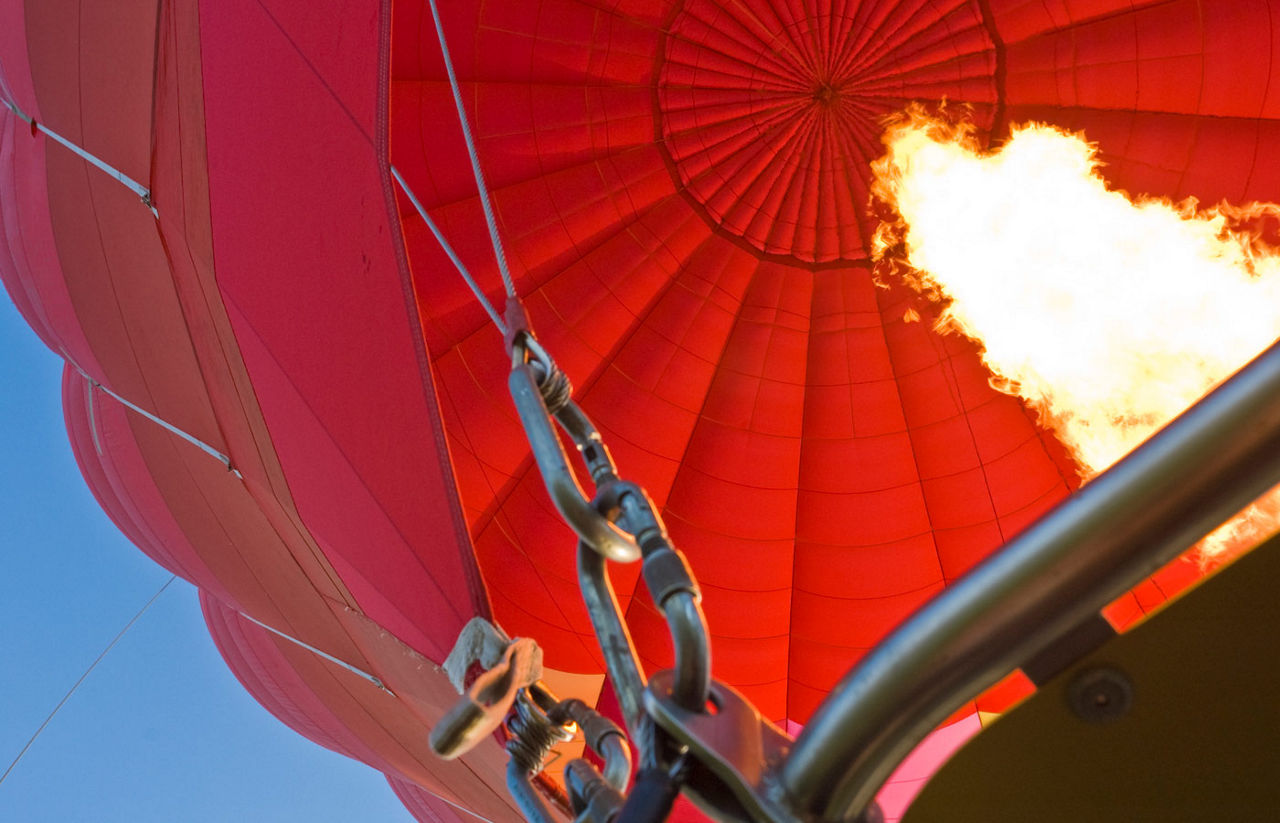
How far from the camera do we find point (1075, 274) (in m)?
5.54

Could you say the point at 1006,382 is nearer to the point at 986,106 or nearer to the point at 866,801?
the point at 986,106

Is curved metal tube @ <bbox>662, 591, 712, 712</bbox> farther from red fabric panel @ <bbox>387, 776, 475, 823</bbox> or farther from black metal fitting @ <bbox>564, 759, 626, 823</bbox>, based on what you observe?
red fabric panel @ <bbox>387, 776, 475, 823</bbox>

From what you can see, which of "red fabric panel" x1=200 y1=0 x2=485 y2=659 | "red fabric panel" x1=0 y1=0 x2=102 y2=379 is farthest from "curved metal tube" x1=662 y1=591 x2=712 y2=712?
"red fabric panel" x1=0 y1=0 x2=102 y2=379

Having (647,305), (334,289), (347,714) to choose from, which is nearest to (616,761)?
(334,289)

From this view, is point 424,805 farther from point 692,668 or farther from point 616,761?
point 692,668

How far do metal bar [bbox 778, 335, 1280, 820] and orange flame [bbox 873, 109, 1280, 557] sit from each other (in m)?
5.20

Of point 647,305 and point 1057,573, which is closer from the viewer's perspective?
point 1057,573

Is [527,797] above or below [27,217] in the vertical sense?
below

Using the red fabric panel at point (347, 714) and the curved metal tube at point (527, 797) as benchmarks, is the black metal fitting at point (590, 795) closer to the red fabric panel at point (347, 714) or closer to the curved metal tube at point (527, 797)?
the curved metal tube at point (527, 797)

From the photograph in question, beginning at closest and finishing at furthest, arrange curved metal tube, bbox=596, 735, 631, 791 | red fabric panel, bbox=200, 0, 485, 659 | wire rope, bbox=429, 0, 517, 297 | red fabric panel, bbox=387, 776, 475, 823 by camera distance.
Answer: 1. curved metal tube, bbox=596, 735, 631, 791
2. wire rope, bbox=429, 0, 517, 297
3. red fabric panel, bbox=200, 0, 485, 659
4. red fabric panel, bbox=387, 776, 475, 823

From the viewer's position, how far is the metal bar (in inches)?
21.7

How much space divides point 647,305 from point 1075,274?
2.27 meters

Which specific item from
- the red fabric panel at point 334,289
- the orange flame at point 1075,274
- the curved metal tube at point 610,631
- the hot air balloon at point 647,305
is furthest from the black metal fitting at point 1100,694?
the orange flame at point 1075,274

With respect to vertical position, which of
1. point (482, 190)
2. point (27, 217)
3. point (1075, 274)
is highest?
point (1075, 274)
